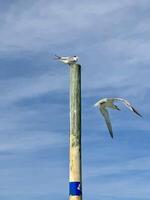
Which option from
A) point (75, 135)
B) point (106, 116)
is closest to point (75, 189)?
point (75, 135)

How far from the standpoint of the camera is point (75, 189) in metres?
26.9

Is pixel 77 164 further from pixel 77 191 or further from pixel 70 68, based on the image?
pixel 70 68

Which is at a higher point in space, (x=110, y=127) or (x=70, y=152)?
(x=110, y=127)

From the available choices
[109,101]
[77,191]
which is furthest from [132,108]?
[77,191]

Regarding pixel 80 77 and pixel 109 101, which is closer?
pixel 80 77

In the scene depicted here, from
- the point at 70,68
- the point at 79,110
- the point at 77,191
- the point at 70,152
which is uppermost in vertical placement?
the point at 70,68

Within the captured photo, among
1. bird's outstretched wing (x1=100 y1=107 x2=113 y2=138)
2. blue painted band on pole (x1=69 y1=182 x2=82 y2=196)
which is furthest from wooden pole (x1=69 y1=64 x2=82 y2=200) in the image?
bird's outstretched wing (x1=100 y1=107 x2=113 y2=138)

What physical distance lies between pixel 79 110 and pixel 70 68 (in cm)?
222

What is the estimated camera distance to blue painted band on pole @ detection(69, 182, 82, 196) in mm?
26859

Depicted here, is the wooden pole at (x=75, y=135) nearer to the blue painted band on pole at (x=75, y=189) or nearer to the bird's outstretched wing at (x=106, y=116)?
the blue painted band on pole at (x=75, y=189)

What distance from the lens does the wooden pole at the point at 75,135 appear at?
2698 centimetres

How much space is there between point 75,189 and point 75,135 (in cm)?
271

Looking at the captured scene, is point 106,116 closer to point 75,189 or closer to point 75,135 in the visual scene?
point 75,135

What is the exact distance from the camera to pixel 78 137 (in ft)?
90.9
